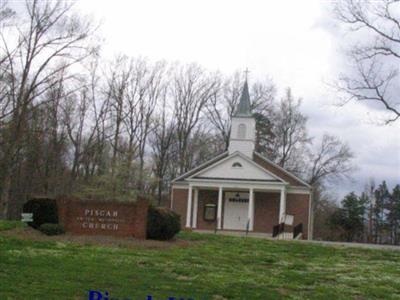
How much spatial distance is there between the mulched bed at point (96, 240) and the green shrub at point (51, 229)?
0.20 meters

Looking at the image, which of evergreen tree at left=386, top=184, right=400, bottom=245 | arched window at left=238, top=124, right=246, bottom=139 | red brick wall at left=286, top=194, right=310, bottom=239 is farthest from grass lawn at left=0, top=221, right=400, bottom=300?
evergreen tree at left=386, top=184, right=400, bottom=245

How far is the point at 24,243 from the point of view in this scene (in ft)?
72.5

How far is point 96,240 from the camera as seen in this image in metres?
24.7

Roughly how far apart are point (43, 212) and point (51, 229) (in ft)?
5.76

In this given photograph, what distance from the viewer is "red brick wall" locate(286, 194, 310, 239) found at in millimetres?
47500

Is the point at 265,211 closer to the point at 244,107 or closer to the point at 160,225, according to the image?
the point at 244,107

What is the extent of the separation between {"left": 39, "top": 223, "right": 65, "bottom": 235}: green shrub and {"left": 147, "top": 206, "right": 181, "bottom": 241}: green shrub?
3686 mm

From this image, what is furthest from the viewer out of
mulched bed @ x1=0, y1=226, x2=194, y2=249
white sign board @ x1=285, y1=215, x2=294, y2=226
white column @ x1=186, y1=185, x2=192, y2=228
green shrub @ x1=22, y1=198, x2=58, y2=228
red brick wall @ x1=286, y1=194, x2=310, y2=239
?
red brick wall @ x1=286, y1=194, x2=310, y2=239

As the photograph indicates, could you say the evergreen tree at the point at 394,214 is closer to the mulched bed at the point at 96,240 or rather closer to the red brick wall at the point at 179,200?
the red brick wall at the point at 179,200

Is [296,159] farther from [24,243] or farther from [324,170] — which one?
[24,243]

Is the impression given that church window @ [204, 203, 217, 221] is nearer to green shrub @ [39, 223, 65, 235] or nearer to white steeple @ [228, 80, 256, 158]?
white steeple @ [228, 80, 256, 158]

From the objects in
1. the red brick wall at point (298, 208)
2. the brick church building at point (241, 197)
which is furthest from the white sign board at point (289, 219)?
the red brick wall at point (298, 208)

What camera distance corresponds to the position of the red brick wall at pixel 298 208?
1870 inches

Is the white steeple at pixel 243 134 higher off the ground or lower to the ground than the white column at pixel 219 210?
higher
